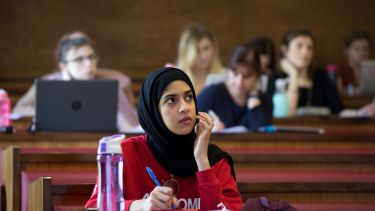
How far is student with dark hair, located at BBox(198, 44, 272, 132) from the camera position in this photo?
5715 mm

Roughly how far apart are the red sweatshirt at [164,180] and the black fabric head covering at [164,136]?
0.09ft

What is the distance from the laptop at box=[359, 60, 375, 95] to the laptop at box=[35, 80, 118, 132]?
280 centimetres

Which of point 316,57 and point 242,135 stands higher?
point 316,57

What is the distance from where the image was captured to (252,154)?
4.35 metres

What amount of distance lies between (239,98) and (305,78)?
5.30 feet

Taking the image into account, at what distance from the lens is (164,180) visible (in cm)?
327

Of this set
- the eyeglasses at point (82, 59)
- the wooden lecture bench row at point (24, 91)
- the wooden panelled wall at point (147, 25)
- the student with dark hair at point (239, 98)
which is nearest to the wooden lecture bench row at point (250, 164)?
the student with dark hair at point (239, 98)

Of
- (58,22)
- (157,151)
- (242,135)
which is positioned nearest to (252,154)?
(242,135)

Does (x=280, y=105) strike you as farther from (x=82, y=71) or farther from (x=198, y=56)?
(x=82, y=71)

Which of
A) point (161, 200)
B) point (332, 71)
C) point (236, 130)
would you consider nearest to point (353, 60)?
point (332, 71)

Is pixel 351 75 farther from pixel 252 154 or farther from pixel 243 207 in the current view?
pixel 243 207

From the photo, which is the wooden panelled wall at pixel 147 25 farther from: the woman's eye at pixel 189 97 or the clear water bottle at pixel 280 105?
the woman's eye at pixel 189 97

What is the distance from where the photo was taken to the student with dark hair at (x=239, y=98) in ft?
18.7

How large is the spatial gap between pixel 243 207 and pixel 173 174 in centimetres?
30
